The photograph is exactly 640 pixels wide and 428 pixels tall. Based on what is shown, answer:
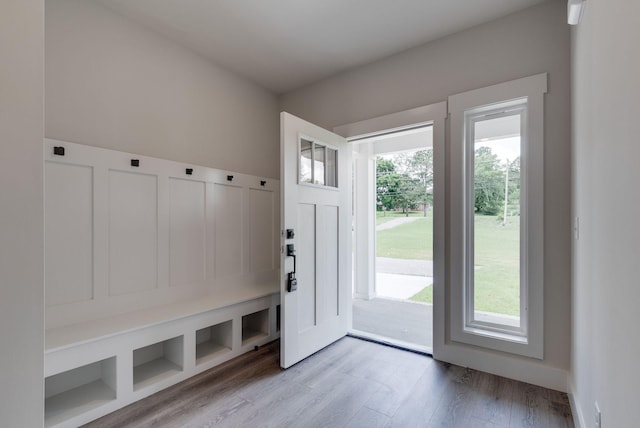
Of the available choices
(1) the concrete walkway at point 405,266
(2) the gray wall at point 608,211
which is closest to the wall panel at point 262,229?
(2) the gray wall at point 608,211

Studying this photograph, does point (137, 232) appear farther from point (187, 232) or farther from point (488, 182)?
point (488, 182)

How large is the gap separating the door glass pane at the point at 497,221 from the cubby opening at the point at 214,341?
6.82 ft

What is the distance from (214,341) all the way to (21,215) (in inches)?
74.4

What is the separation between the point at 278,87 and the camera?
3408mm

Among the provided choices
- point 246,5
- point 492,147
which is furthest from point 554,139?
point 246,5

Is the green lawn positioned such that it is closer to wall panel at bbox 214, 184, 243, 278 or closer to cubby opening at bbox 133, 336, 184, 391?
wall panel at bbox 214, 184, 243, 278

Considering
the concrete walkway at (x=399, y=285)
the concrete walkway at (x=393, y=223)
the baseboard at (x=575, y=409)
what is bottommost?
the concrete walkway at (x=399, y=285)

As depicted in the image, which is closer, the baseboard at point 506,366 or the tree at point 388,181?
the baseboard at point 506,366

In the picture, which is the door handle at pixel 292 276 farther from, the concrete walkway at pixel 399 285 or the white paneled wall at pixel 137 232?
the concrete walkway at pixel 399 285

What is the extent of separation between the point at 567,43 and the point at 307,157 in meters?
2.00

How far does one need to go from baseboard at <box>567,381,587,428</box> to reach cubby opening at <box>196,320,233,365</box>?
2.34m

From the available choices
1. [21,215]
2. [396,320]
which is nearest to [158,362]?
[21,215]

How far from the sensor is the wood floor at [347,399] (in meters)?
1.72

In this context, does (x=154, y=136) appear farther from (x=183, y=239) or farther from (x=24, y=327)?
(x=24, y=327)
